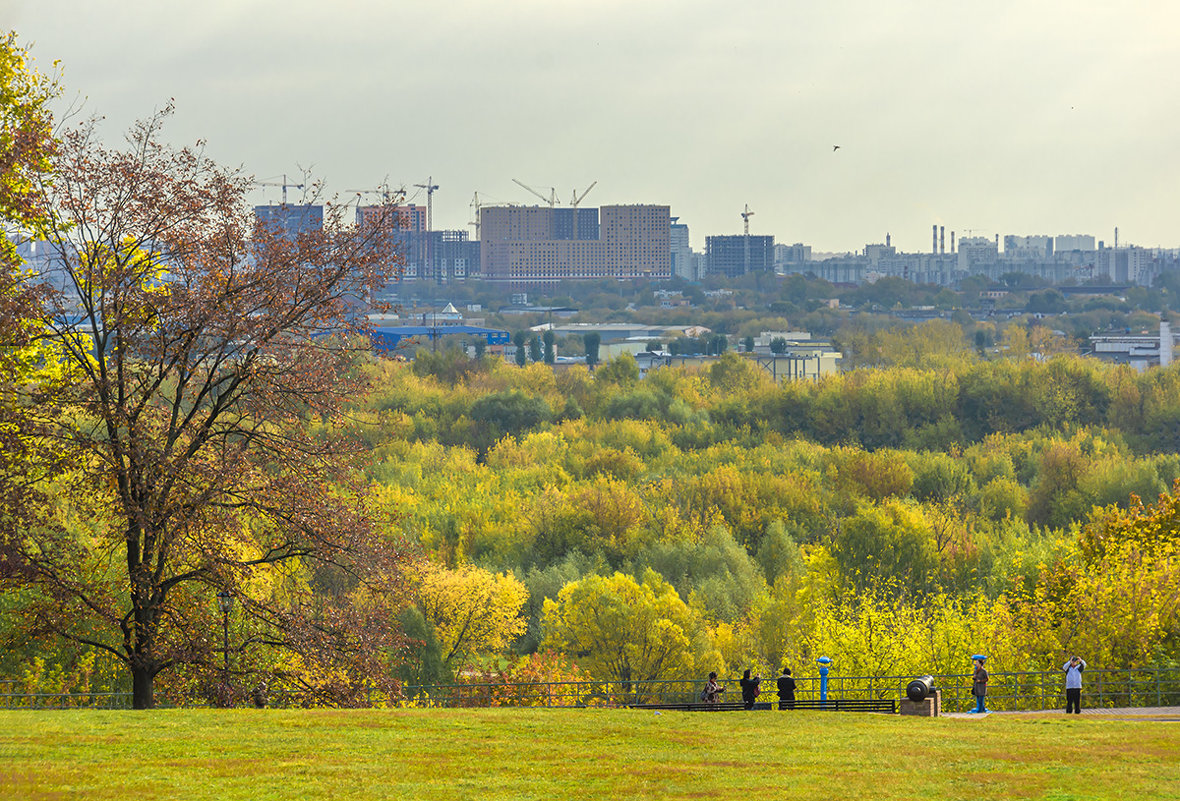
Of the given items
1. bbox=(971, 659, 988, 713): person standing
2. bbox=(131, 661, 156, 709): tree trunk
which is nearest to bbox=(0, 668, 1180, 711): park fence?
bbox=(971, 659, 988, 713): person standing

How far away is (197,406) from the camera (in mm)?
22625

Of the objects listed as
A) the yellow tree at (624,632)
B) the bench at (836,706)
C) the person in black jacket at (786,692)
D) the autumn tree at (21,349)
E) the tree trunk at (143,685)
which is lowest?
the yellow tree at (624,632)

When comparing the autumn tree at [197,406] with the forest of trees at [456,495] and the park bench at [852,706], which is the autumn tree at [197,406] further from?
the park bench at [852,706]

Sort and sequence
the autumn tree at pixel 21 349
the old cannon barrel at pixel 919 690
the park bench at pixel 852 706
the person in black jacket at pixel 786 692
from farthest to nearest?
the person in black jacket at pixel 786 692 < the park bench at pixel 852 706 < the old cannon barrel at pixel 919 690 < the autumn tree at pixel 21 349

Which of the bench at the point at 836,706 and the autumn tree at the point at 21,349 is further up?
the autumn tree at the point at 21,349

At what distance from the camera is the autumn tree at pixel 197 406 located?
850 inches

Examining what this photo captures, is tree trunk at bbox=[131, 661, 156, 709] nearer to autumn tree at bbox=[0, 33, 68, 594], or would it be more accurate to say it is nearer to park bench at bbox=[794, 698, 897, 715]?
autumn tree at bbox=[0, 33, 68, 594]

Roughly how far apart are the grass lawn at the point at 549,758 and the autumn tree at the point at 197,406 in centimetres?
168

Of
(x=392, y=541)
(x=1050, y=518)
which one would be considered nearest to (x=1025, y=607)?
(x=392, y=541)

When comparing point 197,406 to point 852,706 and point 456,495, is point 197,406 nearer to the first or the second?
point 852,706

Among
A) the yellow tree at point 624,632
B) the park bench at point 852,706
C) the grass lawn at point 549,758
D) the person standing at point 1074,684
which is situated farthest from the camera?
the yellow tree at point 624,632

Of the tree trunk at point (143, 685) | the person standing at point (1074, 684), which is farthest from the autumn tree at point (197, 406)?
the person standing at point (1074, 684)

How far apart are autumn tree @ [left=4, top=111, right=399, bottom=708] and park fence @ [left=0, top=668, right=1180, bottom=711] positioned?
186 centimetres

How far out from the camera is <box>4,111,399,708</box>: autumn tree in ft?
70.8
